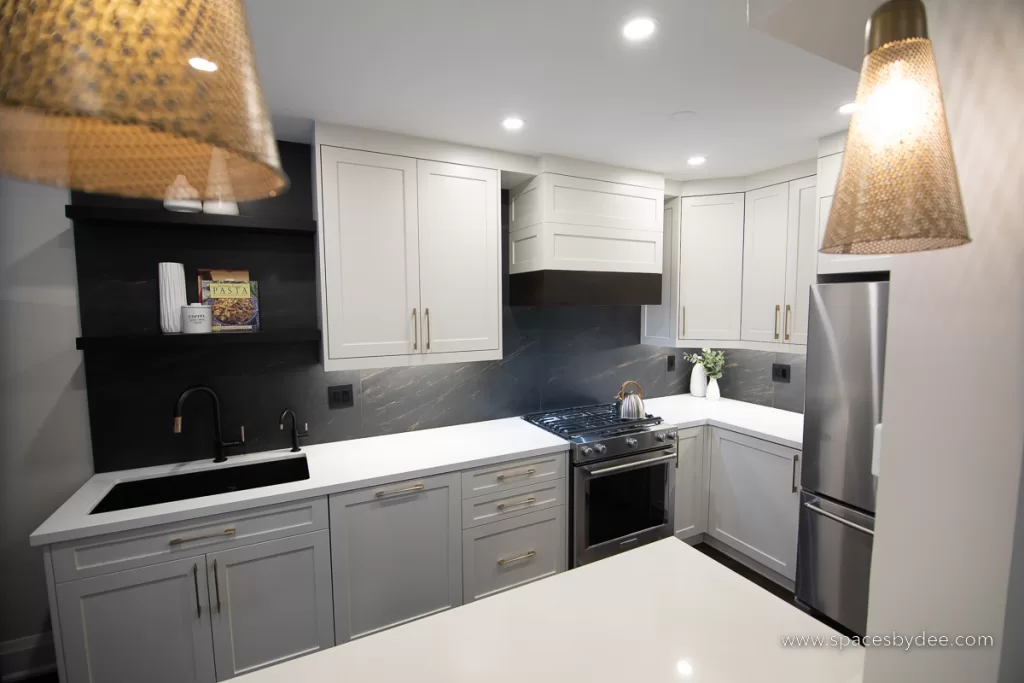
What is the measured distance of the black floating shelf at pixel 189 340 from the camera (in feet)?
5.84

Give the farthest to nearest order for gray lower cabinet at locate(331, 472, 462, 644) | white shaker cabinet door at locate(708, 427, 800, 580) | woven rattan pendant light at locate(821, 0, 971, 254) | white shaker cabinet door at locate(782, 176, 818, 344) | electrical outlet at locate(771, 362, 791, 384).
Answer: electrical outlet at locate(771, 362, 791, 384), white shaker cabinet door at locate(782, 176, 818, 344), white shaker cabinet door at locate(708, 427, 800, 580), gray lower cabinet at locate(331, 472, 462, 644), woven rattan pendant light at locate(821, 0, 971, 254)

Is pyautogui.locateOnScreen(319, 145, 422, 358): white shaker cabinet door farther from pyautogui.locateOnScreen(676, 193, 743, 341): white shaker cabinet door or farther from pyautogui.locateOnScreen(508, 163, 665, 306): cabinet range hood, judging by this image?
pyautogui.locateOnScreen(676, 193, 743, 341): white shaker cabinet door

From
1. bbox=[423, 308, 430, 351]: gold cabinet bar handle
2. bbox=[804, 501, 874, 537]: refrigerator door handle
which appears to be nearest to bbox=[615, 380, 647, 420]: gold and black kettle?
bbox=[804, 501, 874, 537]: refrigerator door handle

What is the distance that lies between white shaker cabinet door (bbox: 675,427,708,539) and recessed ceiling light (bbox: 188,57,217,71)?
2.84 metres

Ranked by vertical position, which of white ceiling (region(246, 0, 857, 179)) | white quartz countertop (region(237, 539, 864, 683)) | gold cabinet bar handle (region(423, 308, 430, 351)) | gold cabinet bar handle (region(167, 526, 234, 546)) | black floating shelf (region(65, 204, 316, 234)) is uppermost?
white ceiling (region(246, 0, 857, 179))

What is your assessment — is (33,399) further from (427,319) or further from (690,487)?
(690,487)

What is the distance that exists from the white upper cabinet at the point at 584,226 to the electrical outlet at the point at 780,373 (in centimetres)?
117

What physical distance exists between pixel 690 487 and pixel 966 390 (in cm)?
248

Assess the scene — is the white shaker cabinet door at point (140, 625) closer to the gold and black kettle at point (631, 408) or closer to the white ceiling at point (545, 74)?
the white ceiling at point (545, 74)

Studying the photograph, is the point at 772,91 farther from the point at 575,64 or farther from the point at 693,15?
the point at 575,64

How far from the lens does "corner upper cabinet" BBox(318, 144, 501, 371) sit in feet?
6.79

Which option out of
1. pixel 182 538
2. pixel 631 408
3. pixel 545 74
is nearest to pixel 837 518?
pixel 631 408

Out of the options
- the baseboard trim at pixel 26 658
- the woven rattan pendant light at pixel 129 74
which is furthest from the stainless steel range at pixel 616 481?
the baseboard trim at pixel 26 658

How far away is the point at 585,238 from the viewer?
2605 millimetres
